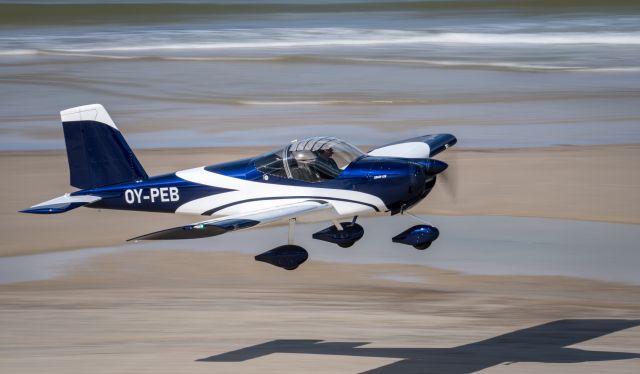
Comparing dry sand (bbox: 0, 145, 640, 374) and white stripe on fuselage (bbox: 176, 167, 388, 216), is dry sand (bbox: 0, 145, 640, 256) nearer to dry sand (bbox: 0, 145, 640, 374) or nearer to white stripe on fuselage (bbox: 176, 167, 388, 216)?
dry sand (bbox: 0, 145, 640, 374)

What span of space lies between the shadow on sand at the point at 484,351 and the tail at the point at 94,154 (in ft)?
15.4

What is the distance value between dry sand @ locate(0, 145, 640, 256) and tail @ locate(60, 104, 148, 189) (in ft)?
14.5

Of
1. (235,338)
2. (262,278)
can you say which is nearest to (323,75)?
(262,278)

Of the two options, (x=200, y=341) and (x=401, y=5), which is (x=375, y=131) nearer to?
(x=200, y=341)

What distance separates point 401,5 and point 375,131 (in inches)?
2774

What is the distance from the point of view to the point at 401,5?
349 ft

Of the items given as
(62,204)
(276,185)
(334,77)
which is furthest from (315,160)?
(334,77)

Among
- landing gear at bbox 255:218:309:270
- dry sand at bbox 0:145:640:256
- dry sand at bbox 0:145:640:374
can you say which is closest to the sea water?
dry sand at bbox 0:145:640:256

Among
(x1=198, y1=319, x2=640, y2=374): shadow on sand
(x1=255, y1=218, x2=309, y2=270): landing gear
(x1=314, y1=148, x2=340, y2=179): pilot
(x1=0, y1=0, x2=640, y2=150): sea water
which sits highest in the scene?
(x1=0, y1=0, x2=640, y2=150): sea water

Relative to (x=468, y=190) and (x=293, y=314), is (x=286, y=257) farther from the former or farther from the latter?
(x=468, y=190)

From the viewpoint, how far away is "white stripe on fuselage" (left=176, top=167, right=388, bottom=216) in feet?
61.8

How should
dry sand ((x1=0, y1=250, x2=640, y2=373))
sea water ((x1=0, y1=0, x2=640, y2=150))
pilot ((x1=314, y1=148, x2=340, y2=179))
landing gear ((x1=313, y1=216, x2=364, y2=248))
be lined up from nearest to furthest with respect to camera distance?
dry sand ((x1=0, y1=250, x2=640, y2=373))
pilot ((x1=314, y1=148, x2=340, y2=179))
landing gear ((x1=313, y1=216, x2=364, y2=248))
sea water ((x1=0, y1=0, x2=640, y2=150))

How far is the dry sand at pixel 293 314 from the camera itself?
17094 mm

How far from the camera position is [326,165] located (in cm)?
1908
